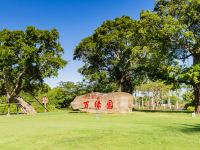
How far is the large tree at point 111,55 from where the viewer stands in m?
47.5

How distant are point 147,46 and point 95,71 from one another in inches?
555

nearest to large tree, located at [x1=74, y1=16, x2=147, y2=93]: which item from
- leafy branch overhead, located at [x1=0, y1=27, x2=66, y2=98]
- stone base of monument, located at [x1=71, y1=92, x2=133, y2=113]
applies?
leafy branch overhead, located at [x1=0, y1=27, x2=66, y2=98]

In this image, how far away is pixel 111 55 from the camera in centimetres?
5031

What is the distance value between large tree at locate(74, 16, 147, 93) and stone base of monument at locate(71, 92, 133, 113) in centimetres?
1323

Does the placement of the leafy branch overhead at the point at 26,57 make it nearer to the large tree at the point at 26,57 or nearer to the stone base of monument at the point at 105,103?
the large tree at the point at 26,57

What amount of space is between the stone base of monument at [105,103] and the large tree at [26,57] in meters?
8.82

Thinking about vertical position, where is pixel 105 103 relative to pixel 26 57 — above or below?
below

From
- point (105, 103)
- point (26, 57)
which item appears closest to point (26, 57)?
point (26, 57)

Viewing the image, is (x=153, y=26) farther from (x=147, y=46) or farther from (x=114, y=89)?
(x=114, y=89)

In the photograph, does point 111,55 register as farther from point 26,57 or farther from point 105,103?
point 105,103

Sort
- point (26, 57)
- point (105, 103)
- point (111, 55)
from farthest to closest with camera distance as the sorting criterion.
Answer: point (111, 55) < point (26, 57) < point (105, 103)

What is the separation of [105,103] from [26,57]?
1153cm

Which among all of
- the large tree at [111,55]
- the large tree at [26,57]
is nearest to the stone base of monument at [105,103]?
the large tree at [26,57]

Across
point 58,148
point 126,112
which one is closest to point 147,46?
point 126,112
